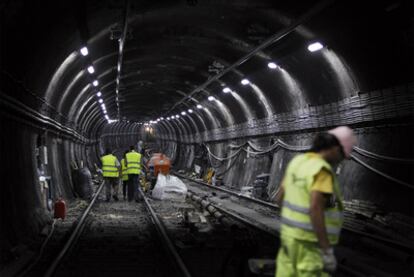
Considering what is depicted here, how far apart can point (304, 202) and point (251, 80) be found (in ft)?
47.3

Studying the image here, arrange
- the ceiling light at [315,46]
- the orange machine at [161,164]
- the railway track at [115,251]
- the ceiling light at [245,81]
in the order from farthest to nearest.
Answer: the ceiling light at [245,81] → the orange machine at [161,164] → the ceiling light at [315,46] → the railway track at [115,251]

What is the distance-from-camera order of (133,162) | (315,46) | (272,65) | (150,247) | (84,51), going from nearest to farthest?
1. (150,247)
2. (315,46)
3. (84,51)
4. (272,65)
5. (133,162)

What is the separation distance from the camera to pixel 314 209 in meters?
3.46

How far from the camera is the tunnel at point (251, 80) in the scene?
8836mm

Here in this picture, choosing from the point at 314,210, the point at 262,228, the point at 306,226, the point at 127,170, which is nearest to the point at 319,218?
the point at 314,210

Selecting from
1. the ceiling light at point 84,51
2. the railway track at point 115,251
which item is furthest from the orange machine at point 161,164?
the ceiling light at point 84,51

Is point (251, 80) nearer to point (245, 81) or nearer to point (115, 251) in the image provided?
point (245, 81)

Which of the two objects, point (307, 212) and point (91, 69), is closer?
point (307, 212)

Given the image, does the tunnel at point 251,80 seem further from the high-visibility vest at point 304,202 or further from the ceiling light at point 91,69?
the high-visibility vest at point 304,202

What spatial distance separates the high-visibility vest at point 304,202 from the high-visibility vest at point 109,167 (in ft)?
44.9

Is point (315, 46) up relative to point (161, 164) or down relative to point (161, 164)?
up

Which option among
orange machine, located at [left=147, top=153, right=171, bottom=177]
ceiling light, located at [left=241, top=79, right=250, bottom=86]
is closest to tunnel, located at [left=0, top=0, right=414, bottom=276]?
ceiling light, located at [left=241, top=79, right=250, bottom=86]

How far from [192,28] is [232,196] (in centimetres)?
757

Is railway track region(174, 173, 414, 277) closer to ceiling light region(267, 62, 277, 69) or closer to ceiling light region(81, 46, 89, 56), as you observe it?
ceiling light region(267, 62, 277, 69)
